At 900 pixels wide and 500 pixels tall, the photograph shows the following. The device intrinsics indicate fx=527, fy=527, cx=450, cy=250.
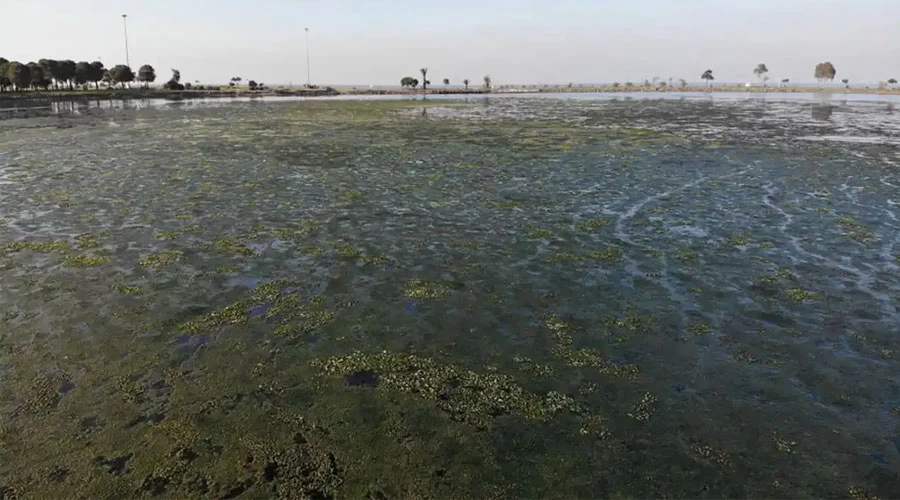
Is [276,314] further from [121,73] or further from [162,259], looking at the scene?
[121,73]

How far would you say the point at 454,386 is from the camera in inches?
A: 330

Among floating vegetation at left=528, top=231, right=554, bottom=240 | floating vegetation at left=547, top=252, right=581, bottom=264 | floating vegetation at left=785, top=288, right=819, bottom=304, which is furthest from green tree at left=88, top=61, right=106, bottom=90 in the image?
floating vegetation at left=785, top=288, right=819, bottom=304

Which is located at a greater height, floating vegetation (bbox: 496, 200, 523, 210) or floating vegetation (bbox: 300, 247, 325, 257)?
floating vegetation (bbox: 496, 200, 523, 210)

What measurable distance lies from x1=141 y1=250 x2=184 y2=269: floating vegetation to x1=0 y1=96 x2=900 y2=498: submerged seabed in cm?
9

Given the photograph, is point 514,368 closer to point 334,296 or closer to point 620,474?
point 620,474

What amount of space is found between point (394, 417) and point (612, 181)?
63.4ft

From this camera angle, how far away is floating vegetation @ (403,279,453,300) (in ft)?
38.5

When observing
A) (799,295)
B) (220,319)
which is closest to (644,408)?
(799,295)

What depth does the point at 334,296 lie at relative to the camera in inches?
460

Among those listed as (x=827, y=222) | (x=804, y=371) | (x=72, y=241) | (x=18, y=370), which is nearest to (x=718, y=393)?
(x=804, y=371)

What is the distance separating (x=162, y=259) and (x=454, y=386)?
9.50 m

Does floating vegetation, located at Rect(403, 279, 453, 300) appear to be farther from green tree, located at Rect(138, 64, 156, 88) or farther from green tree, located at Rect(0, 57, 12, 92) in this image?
green tree, located at Rect(138, 64, 156, 88)

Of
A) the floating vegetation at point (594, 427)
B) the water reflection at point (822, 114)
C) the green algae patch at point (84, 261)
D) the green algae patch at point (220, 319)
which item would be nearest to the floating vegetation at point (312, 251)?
the green algae patch at point (220, 319)

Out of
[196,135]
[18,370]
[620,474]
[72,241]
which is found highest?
[196,135]
